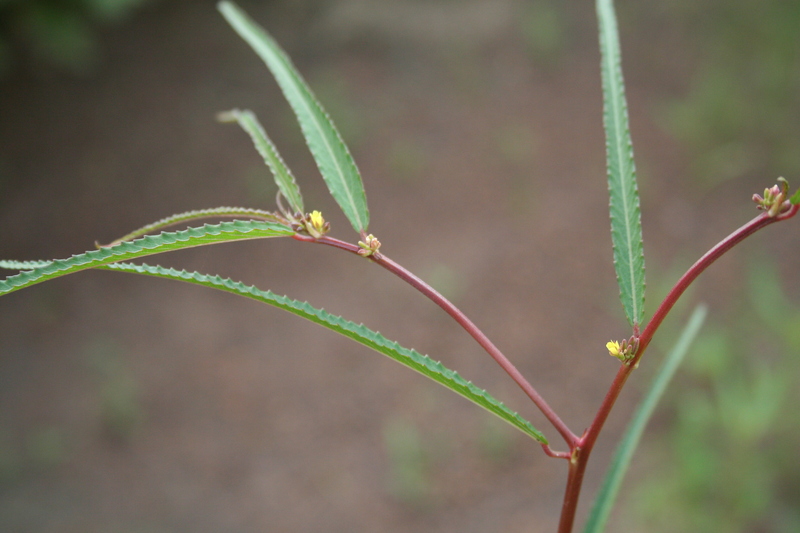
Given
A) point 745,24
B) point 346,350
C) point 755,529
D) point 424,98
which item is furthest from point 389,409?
point 745,24

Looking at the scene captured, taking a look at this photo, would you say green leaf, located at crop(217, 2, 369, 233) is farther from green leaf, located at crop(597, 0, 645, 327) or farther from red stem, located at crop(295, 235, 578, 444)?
green leaf, located at crop(597, 0, 645, 327)

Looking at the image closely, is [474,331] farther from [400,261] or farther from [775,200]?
[400,261]

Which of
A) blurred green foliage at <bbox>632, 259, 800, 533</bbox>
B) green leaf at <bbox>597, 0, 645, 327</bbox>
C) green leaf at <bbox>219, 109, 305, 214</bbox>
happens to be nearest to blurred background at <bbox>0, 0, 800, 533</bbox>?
blurred green foliage at <bbox>632, 259, 800, 533</bbox>

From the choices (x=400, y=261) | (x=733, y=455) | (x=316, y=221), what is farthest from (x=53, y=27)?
(x=733, y=455)

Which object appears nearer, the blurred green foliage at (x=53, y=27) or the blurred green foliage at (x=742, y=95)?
the blurred green foliage at (x=53, y=27)

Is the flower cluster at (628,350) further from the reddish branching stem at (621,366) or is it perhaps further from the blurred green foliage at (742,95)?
the blurred green foliage at (742,95)

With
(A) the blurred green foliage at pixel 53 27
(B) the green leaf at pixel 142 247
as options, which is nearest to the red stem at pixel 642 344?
(B) the green leaf at pixel 142 247

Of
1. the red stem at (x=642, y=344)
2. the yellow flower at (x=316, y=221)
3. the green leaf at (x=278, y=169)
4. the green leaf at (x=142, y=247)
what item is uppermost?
the green leaf at (x=278, y=169)
